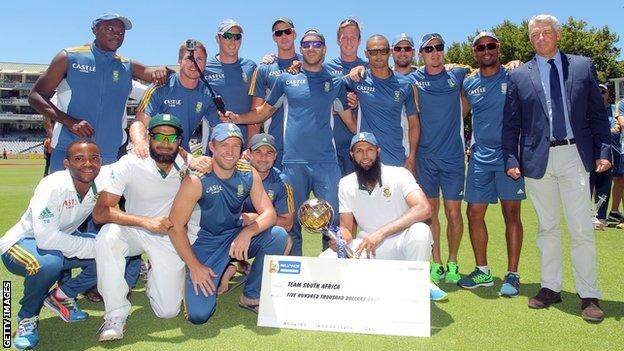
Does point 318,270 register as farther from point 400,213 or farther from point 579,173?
point 579,173

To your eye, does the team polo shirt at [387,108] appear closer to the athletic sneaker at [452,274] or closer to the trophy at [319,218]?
the athletic sneaker at [452,274]

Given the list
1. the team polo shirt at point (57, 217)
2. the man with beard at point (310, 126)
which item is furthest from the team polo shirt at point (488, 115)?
the team polo shirt at point (57, 217)

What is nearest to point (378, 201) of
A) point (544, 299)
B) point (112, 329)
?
point (544, 299)

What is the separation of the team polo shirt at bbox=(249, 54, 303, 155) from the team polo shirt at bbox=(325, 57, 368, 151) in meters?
0.49

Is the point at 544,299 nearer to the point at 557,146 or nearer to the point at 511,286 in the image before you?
the point at 511,286

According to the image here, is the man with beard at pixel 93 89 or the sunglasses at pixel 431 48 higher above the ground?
the sunglasses at pixel 431 48

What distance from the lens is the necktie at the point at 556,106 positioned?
5219 mm

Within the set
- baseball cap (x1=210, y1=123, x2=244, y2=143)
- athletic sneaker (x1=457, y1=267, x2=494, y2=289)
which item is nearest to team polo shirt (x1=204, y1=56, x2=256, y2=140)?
baseball cap (x1=210, y1=123, x2=244, y2=143)

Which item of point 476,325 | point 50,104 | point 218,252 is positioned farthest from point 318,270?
point 50,104

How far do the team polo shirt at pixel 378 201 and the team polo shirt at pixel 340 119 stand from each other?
4.48ft

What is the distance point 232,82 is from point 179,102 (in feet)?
2.73

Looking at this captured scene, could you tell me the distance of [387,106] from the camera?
20.7 feet

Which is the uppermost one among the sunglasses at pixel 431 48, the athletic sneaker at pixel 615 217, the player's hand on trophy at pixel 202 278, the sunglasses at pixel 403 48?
the sunglasses at pixel 403 48

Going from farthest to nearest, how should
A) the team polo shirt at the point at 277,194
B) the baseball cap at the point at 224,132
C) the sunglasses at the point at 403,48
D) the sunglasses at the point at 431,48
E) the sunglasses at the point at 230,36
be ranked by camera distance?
1. the sunglasses at the point at 403,48
2. the sunglasses at the point at 230,36
3. the sunglasses at the point at 431,48
4. the team polo shirt at the point at 277,194
5. the baseball cap at the point at 224,132
